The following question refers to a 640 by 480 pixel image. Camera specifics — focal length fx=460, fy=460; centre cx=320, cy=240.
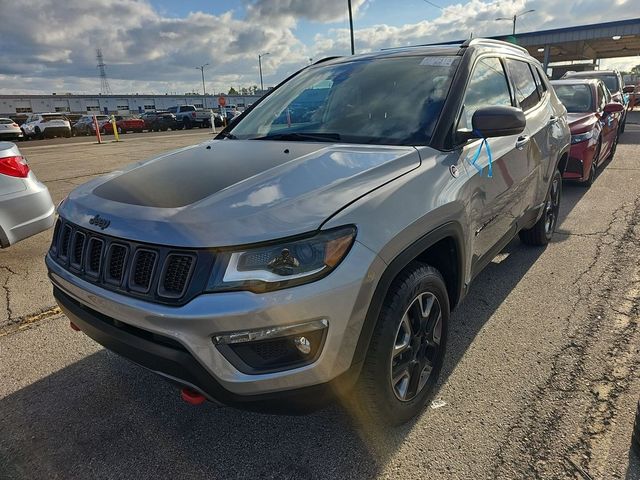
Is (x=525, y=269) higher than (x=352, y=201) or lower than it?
lower

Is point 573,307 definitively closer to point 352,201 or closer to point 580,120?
point 352,201

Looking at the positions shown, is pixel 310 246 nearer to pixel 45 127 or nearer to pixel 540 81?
pixel 540 81

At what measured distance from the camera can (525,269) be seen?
425 cm

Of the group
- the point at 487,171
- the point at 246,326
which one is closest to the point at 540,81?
the point at 487,171

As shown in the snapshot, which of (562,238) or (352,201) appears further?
(562,238)

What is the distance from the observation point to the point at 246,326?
1.67m

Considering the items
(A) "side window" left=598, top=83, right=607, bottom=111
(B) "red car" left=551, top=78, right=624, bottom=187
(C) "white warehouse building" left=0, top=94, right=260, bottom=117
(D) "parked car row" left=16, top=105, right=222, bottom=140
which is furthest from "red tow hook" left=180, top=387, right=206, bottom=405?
(C) "white warehouse building" left=0, top=94, right=260, bottom=117

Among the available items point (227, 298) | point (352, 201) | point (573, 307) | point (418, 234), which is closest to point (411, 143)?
point (418, 234)

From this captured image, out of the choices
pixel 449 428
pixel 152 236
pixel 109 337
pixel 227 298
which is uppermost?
pixel 152 236

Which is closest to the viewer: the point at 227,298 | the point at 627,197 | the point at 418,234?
the point at 227,298

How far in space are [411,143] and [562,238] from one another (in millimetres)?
3404

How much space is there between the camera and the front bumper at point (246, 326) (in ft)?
5.46

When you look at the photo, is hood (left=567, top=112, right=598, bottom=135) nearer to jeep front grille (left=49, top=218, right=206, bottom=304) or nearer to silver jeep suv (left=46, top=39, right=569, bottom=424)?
silver jeep suv (left=46, top=39, right=569, bottom=424)

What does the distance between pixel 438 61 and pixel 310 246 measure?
6.14 ft
